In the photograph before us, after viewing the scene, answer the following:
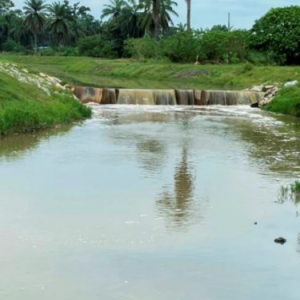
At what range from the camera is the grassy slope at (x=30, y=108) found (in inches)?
679

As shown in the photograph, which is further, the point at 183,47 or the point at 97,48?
the point at 97,48

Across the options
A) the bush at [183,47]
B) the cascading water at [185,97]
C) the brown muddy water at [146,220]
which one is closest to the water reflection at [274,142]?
the brown muddy water at [146,220]

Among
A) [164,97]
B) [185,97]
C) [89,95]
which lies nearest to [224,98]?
[185,97]

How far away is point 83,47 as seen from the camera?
217 ft

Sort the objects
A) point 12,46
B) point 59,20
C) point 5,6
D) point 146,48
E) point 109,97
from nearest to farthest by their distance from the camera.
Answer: point 109,97, point 146,48, point 59,20, point 12,46, point 5,6

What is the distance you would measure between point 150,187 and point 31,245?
11.8 feet

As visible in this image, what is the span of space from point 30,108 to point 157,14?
4088cm

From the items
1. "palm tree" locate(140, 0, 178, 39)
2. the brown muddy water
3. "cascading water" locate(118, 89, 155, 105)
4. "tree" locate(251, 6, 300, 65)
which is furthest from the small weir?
"palm tree" locate(140, 0, 178, 39)

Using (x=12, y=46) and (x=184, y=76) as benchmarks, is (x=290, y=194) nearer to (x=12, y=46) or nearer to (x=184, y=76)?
(x=184, y=76)

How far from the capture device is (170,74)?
43.8 m

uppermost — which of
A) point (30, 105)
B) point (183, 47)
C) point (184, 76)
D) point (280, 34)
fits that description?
point (280, 34)

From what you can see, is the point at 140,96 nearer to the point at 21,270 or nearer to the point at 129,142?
the point at 129,142

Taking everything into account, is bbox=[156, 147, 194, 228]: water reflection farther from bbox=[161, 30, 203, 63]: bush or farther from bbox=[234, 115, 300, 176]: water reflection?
bbox=[161, 30, 203, 63]: bush

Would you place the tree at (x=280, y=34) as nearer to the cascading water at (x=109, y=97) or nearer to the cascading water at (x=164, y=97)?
the cascading water at (x=164, y=97)
